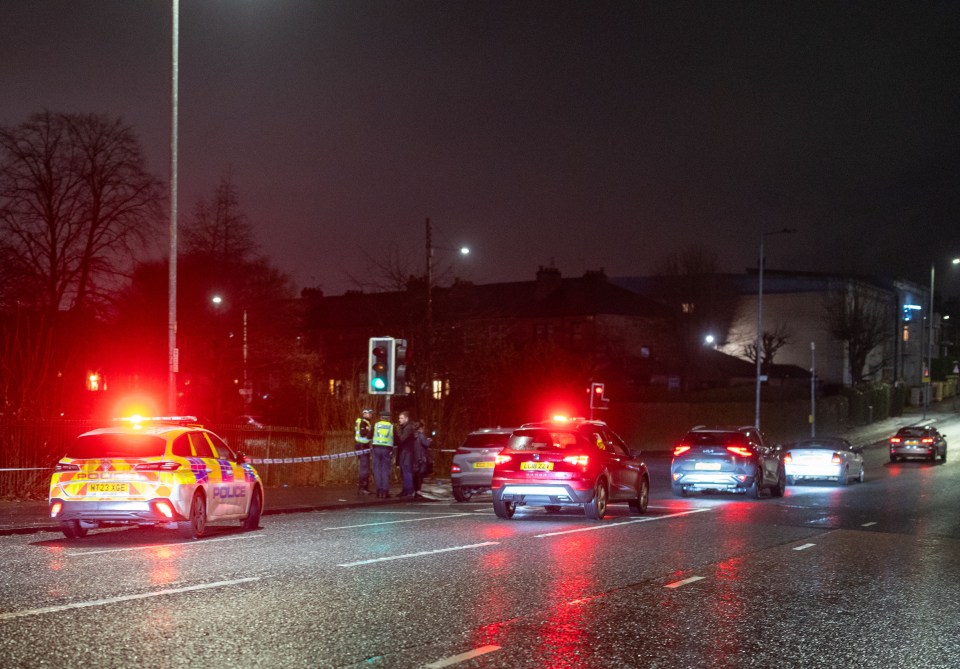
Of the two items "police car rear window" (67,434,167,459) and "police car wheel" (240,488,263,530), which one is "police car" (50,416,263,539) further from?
"police car wheel" (240,488,263,530)

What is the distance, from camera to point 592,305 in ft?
262

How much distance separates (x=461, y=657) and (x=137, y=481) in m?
7.84

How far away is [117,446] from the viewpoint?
46.5 ft

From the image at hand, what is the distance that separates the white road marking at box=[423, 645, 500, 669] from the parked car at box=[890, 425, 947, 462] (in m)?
42.2

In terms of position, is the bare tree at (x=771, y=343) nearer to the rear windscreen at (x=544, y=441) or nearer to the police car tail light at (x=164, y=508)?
the rear windscreen at (x=544, y=441)

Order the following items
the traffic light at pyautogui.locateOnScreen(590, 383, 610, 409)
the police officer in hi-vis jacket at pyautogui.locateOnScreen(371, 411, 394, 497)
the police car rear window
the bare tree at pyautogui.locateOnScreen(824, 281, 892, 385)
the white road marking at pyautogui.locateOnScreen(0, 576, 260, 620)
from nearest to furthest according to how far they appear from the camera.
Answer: the white road marking at pyautogui.locateOnScreen(0, 576, 260, 620)
the police car rear window
the police officer in hi-vis jacket at pyautogui.locateOnScreen(371, 411, 394, 497)
the traffic light at pyautogui.locateOnScreen(590, 383, 610, 409)
the bare tree at pyautogui.locateOnScreen(824, 281, 892, 385)

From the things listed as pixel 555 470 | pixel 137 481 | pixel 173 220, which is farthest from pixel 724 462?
pixel 137 481

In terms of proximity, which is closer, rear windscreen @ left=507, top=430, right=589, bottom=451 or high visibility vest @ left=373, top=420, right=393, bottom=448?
rear windscreen @ left=507, top=430, right=589, bottom=451

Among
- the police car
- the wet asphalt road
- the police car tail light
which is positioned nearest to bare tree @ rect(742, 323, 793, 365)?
the wet asphalt road

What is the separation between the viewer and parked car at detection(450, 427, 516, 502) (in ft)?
73.8

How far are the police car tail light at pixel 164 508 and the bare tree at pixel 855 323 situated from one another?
7467 centimetres

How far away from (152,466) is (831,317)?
7725cm

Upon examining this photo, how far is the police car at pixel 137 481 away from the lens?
13758 millimetres

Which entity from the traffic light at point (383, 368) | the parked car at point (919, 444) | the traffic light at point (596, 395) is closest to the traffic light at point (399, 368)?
the traffic light at point (383, 368)
